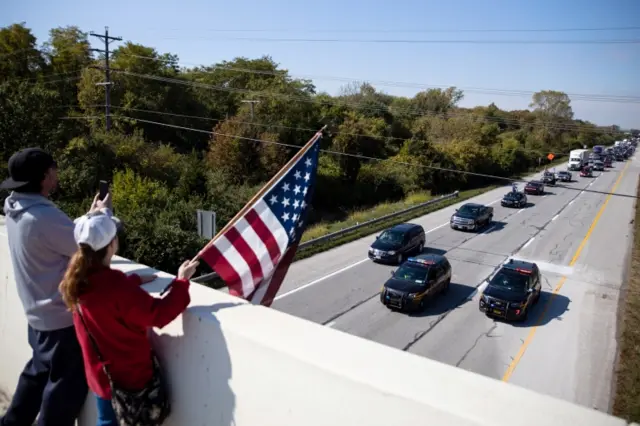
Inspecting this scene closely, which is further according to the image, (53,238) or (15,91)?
(15,91)

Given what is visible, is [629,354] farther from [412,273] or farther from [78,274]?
[78,274]

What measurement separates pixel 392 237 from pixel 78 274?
1983cm

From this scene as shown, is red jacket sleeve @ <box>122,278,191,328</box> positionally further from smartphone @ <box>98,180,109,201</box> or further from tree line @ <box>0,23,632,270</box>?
tree line @ <box>0,23,632,270</box>

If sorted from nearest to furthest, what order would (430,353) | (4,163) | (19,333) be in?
(19,333)
(430,353)
(4,163)

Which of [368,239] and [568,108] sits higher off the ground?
[568,108]

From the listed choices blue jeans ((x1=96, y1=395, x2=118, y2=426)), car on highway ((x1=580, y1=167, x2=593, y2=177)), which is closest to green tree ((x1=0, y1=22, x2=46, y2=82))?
blue jeans ((x1=96, y1=395, x2=118, y2=426))

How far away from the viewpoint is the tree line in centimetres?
2127

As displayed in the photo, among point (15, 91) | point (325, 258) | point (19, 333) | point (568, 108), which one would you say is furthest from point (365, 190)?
point (568, 108)

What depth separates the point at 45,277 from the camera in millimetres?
2754

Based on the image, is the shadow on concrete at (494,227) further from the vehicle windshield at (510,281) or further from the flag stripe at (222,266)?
the flag stripe at (222,266)

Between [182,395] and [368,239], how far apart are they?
22692mm

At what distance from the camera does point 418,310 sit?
15930mm

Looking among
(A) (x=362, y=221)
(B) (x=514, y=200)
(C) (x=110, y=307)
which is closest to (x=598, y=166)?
(B) (x=514, y=200)

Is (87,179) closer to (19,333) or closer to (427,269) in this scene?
(427,269)
